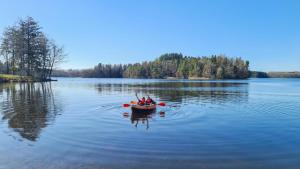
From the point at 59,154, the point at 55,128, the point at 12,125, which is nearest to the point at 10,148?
the point at 59,154

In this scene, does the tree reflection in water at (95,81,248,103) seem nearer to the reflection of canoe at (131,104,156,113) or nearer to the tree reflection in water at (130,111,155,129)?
the reflection of canoe at (131,104,156,113)

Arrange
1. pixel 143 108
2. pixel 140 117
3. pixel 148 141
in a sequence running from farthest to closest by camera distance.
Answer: pixel 143 108, pixel 140 117, pixel 148 141

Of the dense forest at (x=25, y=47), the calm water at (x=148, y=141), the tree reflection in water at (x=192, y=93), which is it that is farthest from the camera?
the dense forest at (x=25, y=47)

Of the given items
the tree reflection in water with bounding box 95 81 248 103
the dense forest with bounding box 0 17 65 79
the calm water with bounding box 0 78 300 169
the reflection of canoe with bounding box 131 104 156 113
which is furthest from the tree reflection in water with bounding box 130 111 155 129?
the dense forest with bounding box 0 17 65 79

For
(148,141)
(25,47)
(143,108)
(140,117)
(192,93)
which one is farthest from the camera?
(25,47)

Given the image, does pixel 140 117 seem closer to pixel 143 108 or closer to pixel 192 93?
pixel 143 108

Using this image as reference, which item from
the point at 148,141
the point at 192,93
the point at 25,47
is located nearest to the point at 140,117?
the point at 148,141

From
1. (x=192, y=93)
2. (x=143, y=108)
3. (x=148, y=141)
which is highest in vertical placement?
(x=143, y=108)

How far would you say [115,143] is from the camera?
44.9 feet

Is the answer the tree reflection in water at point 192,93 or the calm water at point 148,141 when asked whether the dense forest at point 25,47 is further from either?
the calm water at point 148,141

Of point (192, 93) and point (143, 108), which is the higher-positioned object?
point (143, 108)

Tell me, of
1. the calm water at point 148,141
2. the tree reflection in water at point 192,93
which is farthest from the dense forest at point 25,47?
the calm water at point 148,141

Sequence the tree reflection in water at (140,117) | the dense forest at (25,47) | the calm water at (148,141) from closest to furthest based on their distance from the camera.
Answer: the calm water at (148,141) < the tree reflection in water at (140,117) < the dense forest at (25,47)

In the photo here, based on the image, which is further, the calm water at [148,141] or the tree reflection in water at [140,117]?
the tree reflection in water at [140,117]
